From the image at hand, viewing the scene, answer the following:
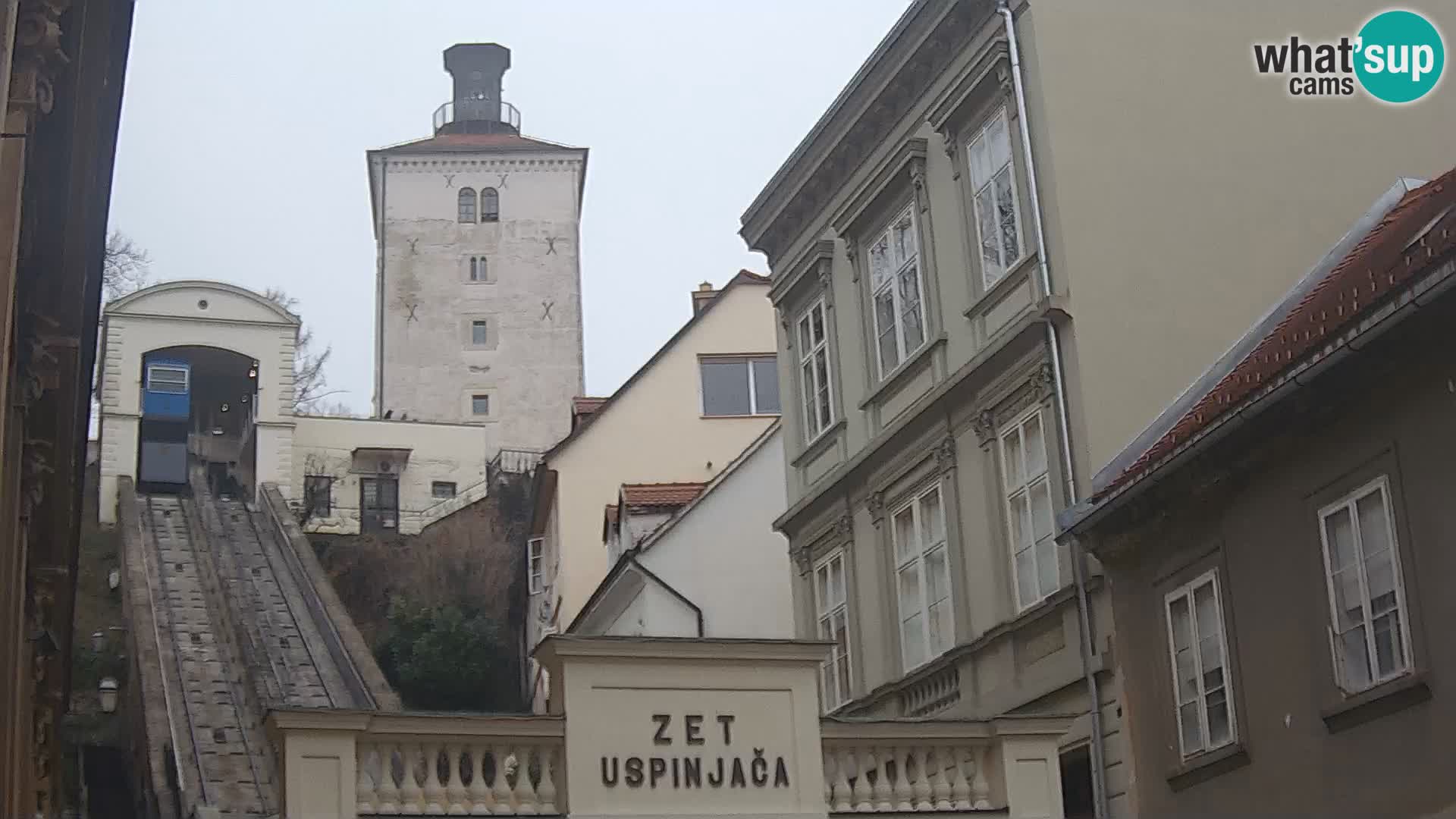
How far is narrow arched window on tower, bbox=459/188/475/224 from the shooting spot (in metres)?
84.2

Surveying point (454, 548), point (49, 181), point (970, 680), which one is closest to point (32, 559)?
point (49, 181)

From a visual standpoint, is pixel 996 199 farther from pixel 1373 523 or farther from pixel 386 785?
pixel 386 785

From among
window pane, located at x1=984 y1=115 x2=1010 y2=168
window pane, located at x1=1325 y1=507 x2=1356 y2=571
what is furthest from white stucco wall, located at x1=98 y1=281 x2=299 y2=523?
window pane, located at x1=1325 y1=507 x2=1356 y2=571

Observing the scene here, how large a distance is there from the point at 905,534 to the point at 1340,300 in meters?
7.86

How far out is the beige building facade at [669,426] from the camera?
131ft

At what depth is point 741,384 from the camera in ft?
134

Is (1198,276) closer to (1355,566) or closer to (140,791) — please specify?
(1355,566)

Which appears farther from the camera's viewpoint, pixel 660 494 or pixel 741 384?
pixel 741 384

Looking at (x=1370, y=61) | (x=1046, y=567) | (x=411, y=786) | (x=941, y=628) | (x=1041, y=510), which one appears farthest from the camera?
(x=941, y=628)

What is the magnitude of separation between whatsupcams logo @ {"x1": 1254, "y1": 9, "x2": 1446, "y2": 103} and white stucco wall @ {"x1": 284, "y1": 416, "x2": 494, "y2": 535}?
43138 millimetres

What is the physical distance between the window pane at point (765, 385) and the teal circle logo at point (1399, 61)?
21018 millimetres

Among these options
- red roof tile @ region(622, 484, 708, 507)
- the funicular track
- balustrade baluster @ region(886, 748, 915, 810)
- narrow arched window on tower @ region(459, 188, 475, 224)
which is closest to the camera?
balustrade baluster @ region(886, 748, 915, 810)

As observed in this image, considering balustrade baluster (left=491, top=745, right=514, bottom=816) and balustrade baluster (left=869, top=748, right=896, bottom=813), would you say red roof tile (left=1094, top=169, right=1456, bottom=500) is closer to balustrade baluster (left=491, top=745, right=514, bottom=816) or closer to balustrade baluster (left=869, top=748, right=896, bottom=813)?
balustrade baluster (left=869, top=748, right=896, bottom=813)

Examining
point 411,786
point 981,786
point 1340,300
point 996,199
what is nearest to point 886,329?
point 996,199
